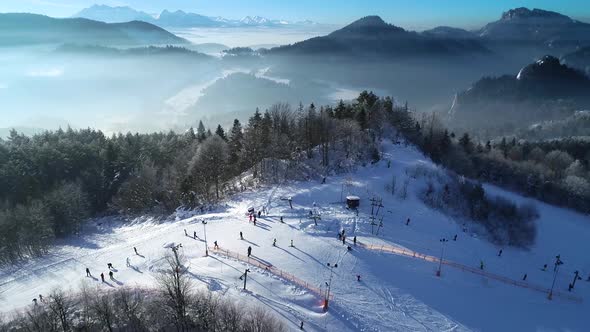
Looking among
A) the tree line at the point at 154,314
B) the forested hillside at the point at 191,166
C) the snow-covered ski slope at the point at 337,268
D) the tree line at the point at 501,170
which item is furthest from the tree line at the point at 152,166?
the tree line at the point at 154,314

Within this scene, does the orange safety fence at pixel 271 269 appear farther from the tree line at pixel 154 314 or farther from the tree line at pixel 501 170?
the tree line at pixel 501 170

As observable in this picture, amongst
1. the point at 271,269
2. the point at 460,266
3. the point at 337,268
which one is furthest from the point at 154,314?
the point at 460,266

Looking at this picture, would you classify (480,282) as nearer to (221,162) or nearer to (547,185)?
(221,162)

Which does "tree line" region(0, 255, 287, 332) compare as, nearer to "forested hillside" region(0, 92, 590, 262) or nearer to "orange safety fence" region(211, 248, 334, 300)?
"orange safety fence" region(211, 248, 334, 300)

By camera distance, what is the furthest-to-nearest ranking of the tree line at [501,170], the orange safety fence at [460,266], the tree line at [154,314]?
the tree line at [501,170] → the orange safety fence at [460,266] → the tree line at [154,314]

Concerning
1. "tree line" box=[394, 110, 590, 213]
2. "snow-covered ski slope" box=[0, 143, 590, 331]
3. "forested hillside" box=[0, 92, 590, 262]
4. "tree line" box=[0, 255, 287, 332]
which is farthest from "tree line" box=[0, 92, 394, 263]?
"tree line" box=[0, 255, 287, 332]
